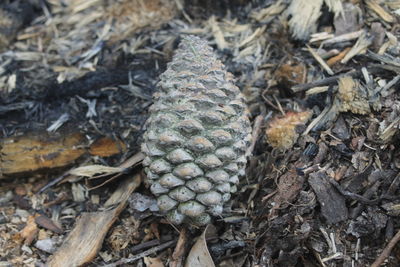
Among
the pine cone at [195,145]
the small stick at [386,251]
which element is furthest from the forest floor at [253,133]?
the pine cone at [195,145]

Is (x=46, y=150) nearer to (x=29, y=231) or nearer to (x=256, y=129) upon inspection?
(x=29, y=231)

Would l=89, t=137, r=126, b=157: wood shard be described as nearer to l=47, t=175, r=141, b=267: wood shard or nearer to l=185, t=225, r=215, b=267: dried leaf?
l=47, t=175, r=141, b=267: wood shard

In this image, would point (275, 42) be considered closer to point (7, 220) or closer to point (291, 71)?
point (291, 71)

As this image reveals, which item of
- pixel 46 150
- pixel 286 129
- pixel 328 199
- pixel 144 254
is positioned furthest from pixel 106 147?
pixel 328 199

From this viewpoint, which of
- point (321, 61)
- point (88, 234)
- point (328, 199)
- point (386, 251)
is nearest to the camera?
point (386, 251)

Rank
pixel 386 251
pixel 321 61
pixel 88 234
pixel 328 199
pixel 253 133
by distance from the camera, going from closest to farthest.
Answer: pixel 386 251 → pixel 328 199 → pixel 88 234 → pixel 253 133 → pixel 321 61

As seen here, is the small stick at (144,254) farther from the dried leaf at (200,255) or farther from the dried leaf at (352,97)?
the dried leaf at (352,97)

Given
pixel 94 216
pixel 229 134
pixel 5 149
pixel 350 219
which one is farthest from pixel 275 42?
pixel 5 149
